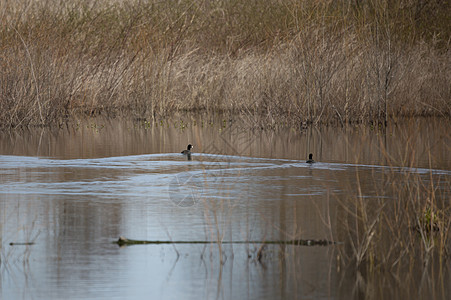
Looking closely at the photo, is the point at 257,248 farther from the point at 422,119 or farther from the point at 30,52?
the point at 422,119

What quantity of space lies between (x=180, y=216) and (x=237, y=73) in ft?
51.0

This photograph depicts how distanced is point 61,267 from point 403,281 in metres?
2.39

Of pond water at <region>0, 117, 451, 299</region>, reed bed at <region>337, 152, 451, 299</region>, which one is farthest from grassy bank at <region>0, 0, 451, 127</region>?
reed bed at <region>337, 152, 451, 299</region>

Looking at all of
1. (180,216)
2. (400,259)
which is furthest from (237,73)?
(400,259)

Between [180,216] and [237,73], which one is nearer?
[180,216]

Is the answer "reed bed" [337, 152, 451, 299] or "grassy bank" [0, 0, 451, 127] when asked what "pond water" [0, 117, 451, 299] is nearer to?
"reed bed" [337, 152, 451, 299]

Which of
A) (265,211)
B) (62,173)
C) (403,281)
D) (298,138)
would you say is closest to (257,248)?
(403,281)

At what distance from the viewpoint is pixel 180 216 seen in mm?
8258

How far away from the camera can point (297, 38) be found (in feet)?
60.1

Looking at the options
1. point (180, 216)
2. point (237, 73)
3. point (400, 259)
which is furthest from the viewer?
point (237, 73)

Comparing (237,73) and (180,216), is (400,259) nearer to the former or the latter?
(180,216)

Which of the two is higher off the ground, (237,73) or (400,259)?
(237,73)

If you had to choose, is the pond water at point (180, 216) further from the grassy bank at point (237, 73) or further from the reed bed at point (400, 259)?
the grassy bank at point (237, 73)

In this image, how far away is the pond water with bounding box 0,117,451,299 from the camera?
5875 millimetres
